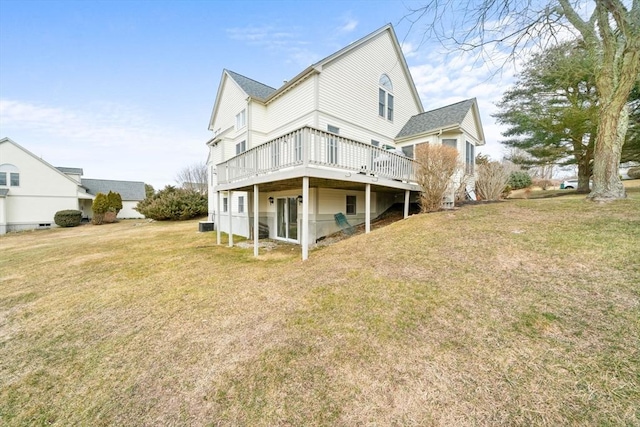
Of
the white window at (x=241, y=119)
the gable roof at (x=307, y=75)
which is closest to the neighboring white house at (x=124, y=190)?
the gable roof at (x=307, y=75)

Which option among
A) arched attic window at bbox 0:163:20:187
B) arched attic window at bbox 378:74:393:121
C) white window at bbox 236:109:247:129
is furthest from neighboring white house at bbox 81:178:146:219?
arched attic window at bbox 378:74:393:121

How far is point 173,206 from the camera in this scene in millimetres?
23828

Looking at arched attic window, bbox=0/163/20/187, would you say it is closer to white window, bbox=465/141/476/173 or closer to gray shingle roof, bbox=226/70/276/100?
gray shingle roof, bbox=226/70/276/100

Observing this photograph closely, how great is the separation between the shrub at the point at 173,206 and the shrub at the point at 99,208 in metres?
3.71

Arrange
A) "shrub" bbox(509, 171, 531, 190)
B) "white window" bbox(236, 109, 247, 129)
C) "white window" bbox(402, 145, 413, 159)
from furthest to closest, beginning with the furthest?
"shrub" bbox(509, 171, 531, 190) < "white window" bbox(402, 145, 413, 159) < "white window" bbox(236, 109, 247, 129)

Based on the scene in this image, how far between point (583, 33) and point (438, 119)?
21.9ft

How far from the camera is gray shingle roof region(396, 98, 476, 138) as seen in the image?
12.8 m

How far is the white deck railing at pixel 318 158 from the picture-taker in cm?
717

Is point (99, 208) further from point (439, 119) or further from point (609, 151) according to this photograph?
A: point (609, 151)

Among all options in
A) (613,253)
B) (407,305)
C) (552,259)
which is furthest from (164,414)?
(613,253)

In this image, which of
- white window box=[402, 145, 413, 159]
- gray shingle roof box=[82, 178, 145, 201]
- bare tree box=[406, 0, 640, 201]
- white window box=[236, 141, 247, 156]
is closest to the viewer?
bare tree box=[406, 0, 640, 201]

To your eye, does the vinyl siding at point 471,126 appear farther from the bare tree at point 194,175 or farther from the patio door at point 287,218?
the bare tree at point 194,175

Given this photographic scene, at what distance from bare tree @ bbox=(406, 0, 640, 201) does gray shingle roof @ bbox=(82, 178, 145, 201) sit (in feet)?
142

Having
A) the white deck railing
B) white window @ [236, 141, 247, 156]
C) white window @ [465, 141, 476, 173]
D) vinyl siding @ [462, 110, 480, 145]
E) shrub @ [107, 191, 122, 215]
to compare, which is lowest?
shrub @ [107, 191, 122, 215]
